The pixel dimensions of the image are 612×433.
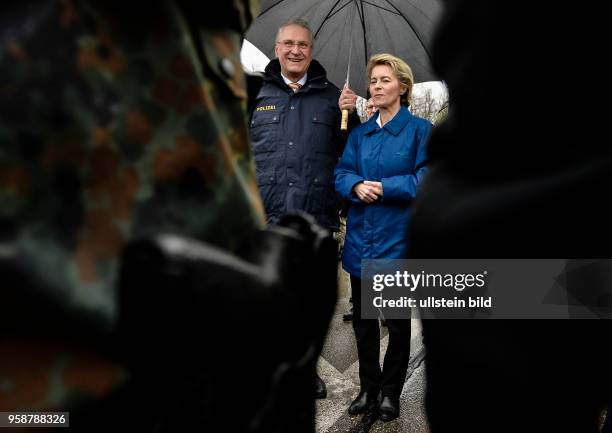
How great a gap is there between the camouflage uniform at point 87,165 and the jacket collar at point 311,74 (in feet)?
7.18

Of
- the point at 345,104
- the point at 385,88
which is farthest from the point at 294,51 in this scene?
the point at 385,88

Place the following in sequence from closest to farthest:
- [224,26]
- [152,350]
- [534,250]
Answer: [152,350], [534,250], [224,26]

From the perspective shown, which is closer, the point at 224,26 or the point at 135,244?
the point at 135,244

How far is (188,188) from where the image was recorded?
790 mm

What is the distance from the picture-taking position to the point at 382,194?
2678 mm

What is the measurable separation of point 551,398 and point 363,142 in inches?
85.2

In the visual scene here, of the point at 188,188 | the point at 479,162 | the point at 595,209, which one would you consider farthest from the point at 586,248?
the point at 188,188

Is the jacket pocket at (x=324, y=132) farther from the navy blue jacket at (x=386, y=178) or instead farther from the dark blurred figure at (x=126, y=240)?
the dark blurred figure at (x=126, y=240)

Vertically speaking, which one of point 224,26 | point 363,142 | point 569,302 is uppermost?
point 363,142

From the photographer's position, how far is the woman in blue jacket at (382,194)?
8.88 ft

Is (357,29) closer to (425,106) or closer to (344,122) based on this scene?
(344,122)

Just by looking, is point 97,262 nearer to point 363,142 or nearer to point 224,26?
point 224,26

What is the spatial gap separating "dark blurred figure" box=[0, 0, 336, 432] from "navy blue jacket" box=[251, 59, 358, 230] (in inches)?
78.4

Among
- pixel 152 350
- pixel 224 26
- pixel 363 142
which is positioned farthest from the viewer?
pixel 363 142
